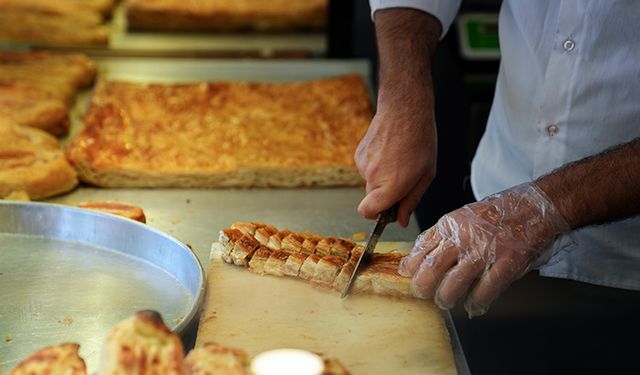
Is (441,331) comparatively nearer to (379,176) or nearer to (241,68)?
(379,176)

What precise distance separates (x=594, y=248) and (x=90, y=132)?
1741 millimetres

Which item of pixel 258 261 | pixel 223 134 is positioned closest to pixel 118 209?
pixel 258 261

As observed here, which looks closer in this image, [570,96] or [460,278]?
→ [460,278]

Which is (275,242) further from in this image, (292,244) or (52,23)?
(52,23)

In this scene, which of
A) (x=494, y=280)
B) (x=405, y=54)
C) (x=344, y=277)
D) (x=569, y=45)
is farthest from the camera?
(x=405, y=54)

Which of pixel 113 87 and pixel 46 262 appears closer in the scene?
pixel 46 262

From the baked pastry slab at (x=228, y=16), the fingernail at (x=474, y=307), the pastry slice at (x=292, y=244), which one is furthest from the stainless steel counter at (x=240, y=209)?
the baked pastry slab at (x=228, y=16)

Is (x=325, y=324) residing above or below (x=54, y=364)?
below

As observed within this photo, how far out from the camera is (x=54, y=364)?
1558 millimetres

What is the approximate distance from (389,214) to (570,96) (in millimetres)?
618

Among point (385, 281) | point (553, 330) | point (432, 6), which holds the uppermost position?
point (432, 6)

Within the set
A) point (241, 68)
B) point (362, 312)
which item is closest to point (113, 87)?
point (241, 68)

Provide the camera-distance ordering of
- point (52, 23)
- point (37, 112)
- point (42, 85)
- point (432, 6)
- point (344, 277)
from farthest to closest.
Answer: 1. point (52, 23)
2. point (42, 85)
3. point (37, 112)
4. point (432, 6)
5. point (344, 277)

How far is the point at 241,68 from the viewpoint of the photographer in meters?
4.02
